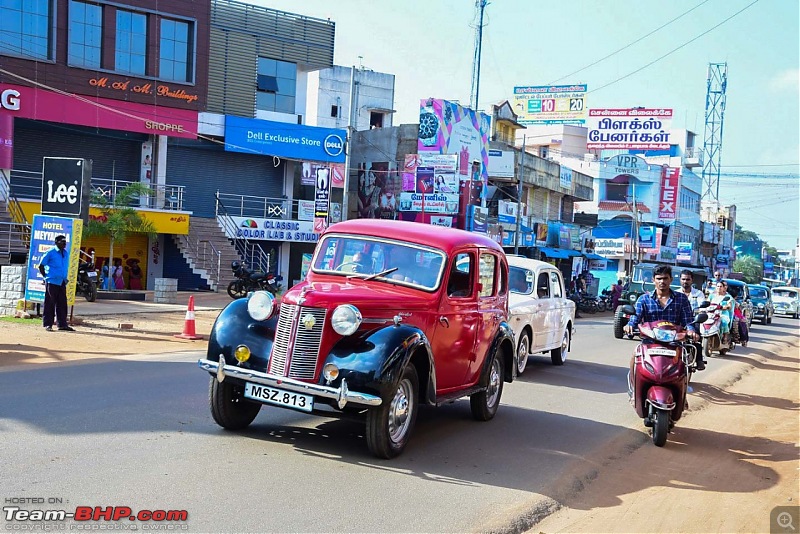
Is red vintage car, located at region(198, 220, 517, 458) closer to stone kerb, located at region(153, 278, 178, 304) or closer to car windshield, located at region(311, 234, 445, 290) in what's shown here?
car windshield, located at region(311, 234, 445, 290)

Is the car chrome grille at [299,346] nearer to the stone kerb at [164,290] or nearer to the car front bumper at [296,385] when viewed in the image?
the car front bumper at [296,385]

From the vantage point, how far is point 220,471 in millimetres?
6688

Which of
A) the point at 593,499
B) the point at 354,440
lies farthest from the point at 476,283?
the point at 593,499

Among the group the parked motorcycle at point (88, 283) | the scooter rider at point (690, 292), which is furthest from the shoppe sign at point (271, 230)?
the scooter rider at point (690, 292)

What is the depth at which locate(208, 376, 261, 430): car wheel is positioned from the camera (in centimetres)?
795

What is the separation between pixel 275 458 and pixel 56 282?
34.8 feet

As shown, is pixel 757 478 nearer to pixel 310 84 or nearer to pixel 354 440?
pixel 354 440

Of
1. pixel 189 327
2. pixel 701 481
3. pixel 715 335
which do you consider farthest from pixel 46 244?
pixel 715 335

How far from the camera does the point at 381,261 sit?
8.80m

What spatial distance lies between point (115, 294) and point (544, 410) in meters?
18.7

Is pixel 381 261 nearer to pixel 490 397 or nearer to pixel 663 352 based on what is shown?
pixel 490 397

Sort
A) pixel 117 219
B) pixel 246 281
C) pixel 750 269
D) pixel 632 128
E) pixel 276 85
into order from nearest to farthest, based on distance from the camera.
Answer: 1. pixel 117 219
2. pixel 246 281
3. pixel 276 85
4. pixel 632 128
5. pixel 750 269

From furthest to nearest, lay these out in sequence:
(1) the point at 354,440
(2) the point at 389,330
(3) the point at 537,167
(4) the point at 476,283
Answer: (3) the point at 537,167
(4) the point at 476,283
(1) the point at 354,440
(2) the point at 389,330

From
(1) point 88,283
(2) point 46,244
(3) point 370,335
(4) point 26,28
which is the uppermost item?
(4) point 26,28
